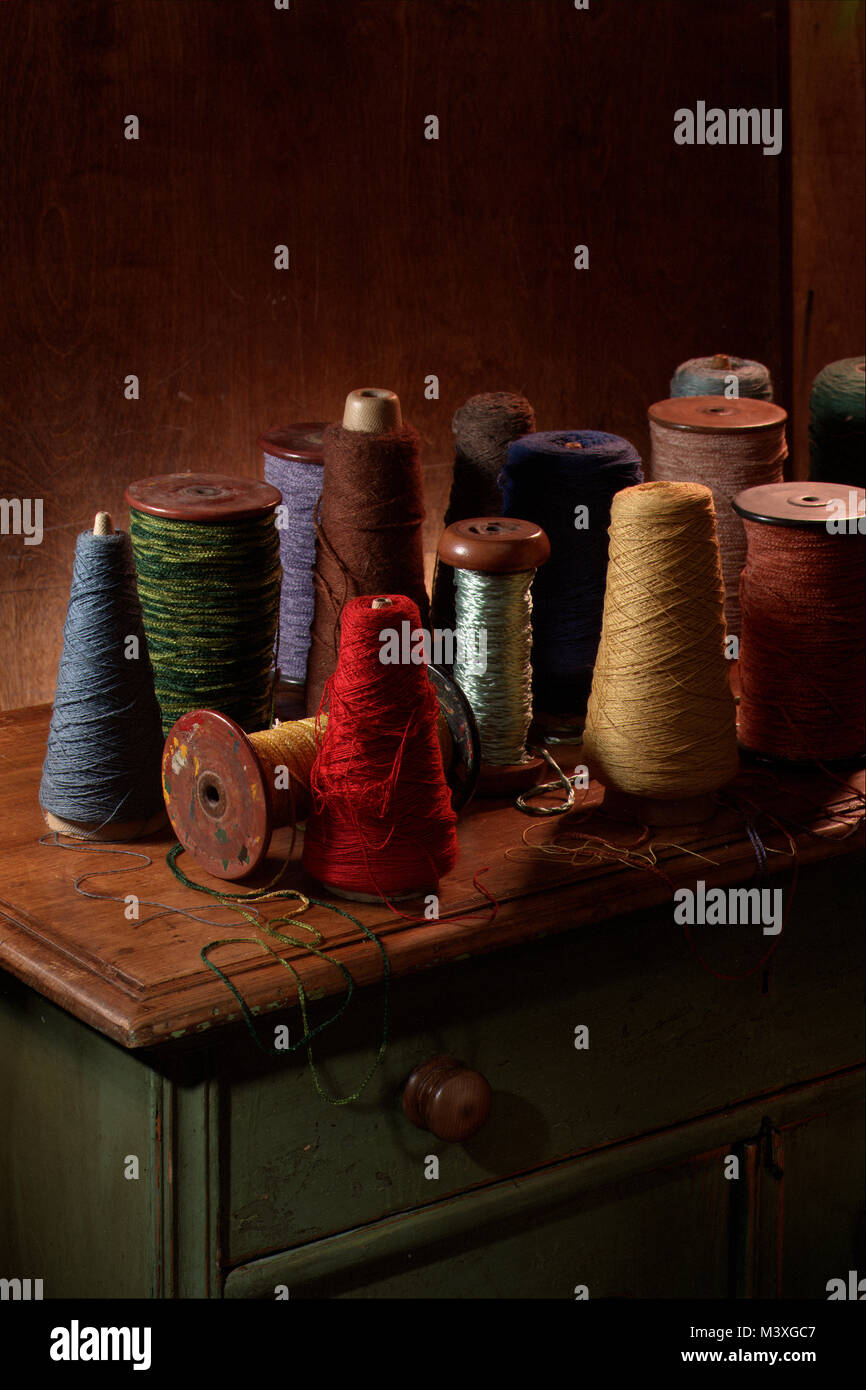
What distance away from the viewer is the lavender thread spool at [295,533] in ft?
6.60

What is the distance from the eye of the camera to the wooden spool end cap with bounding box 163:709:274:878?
1.60 meters

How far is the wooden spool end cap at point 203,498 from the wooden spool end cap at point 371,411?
14 centimetres

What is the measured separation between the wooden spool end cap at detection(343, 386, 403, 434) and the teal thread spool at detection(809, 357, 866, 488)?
72 cm

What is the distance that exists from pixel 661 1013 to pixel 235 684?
21.6 inches

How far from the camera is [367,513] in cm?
189

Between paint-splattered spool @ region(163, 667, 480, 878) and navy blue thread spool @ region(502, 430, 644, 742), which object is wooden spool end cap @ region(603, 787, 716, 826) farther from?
paint-splattered spool @ region(163, 667, 480, 878)

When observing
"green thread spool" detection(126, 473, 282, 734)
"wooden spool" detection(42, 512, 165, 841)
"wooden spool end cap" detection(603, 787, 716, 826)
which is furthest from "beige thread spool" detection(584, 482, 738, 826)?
"wooden spool" detection(42, 512, 165, 841)

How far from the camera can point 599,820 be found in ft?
6.03

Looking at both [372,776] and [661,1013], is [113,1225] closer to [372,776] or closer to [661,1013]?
[372,776]

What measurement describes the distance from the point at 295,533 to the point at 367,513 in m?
0.17

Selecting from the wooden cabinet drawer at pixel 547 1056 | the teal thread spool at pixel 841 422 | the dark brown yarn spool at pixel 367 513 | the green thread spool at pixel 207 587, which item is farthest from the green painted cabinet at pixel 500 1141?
the teal thread spool at pixel 841 422

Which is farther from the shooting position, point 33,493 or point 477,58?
point 477,58

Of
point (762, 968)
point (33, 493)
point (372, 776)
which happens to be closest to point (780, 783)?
point (762, 968)

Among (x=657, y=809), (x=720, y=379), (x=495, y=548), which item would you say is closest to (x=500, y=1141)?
(x=657, y=809)
